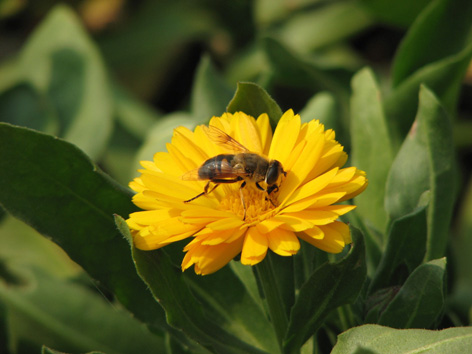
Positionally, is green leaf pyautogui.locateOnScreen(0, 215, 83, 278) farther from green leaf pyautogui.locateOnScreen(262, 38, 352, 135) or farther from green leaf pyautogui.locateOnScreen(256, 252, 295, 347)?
green leaf pyautogui.locateOnScreen(256, 252, 295, 347)

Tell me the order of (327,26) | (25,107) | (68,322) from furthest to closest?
1. (327,26)
2. (25,107)
3. (68,322)

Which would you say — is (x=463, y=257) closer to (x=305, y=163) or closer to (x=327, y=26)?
(x=327, y=26)

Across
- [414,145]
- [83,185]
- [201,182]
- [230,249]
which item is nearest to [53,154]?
[83,185]

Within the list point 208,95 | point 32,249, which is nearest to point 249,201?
point 208,95

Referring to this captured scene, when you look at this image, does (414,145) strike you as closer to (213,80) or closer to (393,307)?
(393,307)

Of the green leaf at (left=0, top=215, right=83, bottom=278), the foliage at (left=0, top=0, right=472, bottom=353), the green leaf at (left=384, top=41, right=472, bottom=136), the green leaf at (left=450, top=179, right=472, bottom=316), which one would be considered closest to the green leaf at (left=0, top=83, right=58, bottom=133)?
the foliage at (left=0, top=0, right=472, bottom=353)

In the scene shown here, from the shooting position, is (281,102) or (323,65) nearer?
(323,65)
